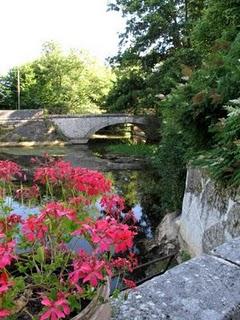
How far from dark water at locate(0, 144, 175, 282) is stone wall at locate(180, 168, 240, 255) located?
54 cm

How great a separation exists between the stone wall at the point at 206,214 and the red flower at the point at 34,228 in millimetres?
3265

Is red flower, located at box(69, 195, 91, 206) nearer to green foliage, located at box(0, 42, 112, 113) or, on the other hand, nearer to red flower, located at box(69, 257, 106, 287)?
red flower, located at box(69, 257, 106, 287)

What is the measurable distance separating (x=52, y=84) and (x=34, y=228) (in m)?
41.4

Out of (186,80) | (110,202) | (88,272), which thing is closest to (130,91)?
(186,80)

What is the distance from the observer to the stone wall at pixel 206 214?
15.3ft

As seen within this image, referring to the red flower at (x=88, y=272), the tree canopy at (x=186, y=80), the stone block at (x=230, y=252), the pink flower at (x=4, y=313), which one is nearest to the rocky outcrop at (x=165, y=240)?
the tree canopy at (x=186, y=80)

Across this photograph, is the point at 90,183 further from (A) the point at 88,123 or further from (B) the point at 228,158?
(A) the point at 88,123

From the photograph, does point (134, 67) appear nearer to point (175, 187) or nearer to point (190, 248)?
point (175, 187)

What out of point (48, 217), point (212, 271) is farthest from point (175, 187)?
point (48, 217)

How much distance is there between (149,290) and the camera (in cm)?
186

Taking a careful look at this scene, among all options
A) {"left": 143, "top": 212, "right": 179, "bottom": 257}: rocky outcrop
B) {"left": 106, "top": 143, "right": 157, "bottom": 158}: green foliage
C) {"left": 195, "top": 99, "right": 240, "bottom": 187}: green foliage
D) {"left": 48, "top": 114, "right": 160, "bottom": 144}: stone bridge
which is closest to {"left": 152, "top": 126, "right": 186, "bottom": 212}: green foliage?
{"left": 143, "top": 212, "right": 179, "bottom": 257}: rocky outcrop

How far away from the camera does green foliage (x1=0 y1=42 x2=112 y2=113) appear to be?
4150 centimetres

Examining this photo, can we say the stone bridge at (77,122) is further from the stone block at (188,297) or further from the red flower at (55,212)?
the red flower at (55,212)

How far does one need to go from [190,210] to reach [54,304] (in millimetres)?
5266
